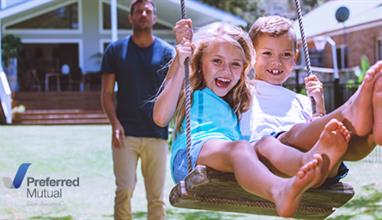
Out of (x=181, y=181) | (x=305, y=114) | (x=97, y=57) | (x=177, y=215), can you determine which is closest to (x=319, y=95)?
(x=305, y=114)

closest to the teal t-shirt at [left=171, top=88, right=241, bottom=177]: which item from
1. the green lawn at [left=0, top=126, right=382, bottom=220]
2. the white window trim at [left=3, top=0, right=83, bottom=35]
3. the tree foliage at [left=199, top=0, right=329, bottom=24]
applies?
the green lawn at [left=0, top=126, right=382, bottom=220]

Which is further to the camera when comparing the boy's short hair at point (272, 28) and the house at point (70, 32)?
the house at point (70, 32)

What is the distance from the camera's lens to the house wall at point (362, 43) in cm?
2159

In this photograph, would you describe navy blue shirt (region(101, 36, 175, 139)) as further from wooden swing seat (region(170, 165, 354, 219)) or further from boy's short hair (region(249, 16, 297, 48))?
wooden swing seat (region(170, 165, 354, 219))

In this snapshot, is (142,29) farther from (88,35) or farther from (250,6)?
(250,6)

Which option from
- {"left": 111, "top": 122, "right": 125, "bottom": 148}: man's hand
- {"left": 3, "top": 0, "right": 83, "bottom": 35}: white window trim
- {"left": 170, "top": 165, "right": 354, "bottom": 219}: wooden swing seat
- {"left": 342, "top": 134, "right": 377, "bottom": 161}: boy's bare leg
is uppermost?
→ {"left": 342, "top": 134, "right": 377, "bottom": 161}: boy's bare leg

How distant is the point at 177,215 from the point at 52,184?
2051 millimetres

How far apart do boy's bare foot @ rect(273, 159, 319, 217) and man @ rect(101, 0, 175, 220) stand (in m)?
2.46

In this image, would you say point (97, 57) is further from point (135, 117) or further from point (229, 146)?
point (229, 146)

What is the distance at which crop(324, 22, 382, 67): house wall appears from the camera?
21.6m

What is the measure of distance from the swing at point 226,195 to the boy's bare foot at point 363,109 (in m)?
0.37

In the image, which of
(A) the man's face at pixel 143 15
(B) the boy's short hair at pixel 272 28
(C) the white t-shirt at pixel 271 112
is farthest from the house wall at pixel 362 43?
(C) the white t-shirt at pixel 271 112

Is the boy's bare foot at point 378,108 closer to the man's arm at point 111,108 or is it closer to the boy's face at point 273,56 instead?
the boy's face at point 273,56

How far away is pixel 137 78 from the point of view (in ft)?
15.6
